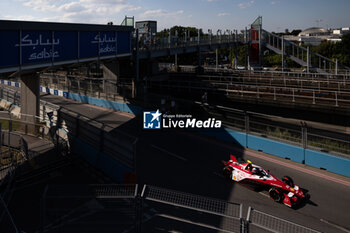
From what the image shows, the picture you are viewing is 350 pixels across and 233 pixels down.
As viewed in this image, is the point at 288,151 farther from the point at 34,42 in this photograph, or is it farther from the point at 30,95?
the point at 30,95

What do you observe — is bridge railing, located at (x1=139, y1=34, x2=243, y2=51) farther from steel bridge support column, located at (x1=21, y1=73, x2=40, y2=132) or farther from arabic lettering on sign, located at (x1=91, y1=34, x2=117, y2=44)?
steel bridge support column, located at (x1=21, y1=73, x2=40, y2=132)

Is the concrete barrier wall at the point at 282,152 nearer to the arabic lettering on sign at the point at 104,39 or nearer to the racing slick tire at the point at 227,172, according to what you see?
the racing slick tire at the point at 227,172

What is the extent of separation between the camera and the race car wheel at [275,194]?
1037 cm

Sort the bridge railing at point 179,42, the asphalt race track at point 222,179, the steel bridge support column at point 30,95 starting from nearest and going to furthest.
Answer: the asphalt race track at point 222,179, the steel bridge support column at point 30,95, the bridge railing at point 179,42

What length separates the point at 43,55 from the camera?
15.1 metres

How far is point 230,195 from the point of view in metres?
11.0

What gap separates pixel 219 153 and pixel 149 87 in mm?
16506

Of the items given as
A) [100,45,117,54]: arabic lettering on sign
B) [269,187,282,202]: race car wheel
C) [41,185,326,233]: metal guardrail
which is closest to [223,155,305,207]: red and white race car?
[269,187,282,202]: race car wheel

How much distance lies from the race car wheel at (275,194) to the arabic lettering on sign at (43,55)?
1200 cm

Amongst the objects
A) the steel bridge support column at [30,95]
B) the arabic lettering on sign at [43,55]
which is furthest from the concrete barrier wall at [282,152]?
the steel bridge support column at [30,95]

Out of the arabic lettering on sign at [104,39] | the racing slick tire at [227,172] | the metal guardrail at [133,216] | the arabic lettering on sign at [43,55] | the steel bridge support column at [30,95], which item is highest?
the arabic lettering on sign at [104,39]

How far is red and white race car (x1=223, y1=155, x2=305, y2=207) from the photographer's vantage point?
10188mm

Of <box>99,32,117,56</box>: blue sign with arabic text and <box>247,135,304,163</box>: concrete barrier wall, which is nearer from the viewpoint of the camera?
<box>247,135,304,163</box>: concrete barrier wall

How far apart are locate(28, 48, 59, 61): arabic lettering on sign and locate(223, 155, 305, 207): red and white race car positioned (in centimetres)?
1026
